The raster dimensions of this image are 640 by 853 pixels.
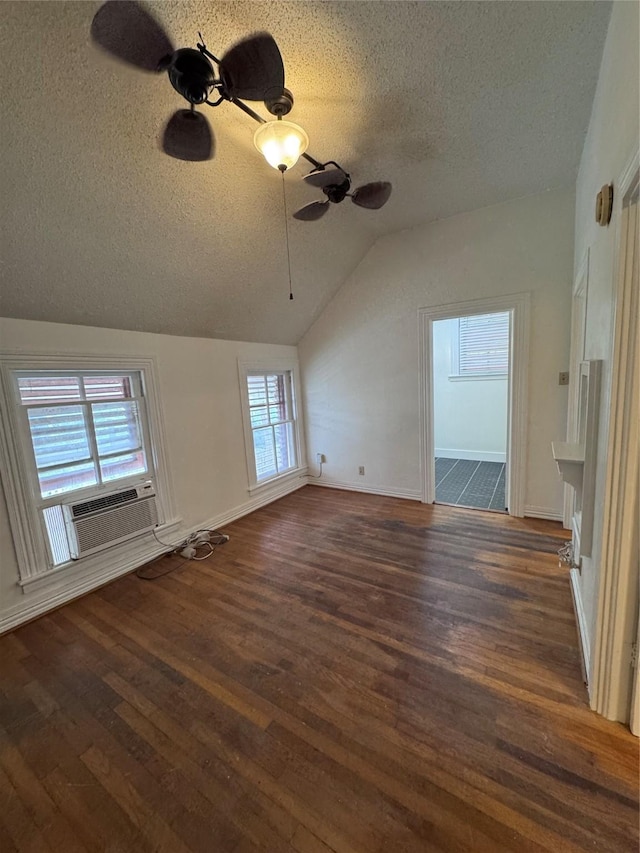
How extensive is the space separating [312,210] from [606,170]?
4.95 ft

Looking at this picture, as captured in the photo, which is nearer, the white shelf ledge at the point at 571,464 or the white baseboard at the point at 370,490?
the white shelf ledge at the point at 571,464

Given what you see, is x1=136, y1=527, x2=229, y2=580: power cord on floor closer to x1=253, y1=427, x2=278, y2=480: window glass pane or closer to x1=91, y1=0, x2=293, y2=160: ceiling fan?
x1=253, y1=427, x2=278, y2=480: window glass pane

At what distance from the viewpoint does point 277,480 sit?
4.38 metres

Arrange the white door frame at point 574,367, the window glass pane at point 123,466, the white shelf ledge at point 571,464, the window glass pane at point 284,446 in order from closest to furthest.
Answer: the white shelf ledge at point 571,464
the white door frame at point 574,367
the window glass pane at point 123,466
the window glass pane at point 284,446

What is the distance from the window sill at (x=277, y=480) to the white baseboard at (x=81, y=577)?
72 centimetres

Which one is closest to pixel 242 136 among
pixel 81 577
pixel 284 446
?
pixel 81 577

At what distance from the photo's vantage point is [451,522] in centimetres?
331

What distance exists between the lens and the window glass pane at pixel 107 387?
8.74ft

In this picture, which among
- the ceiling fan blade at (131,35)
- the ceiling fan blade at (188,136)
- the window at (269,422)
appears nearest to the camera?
the ceiling fan blade at (131,35)

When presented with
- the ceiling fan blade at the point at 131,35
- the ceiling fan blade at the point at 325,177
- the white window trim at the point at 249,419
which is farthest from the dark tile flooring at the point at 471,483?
the ceiling fan blade at the point at 131,35

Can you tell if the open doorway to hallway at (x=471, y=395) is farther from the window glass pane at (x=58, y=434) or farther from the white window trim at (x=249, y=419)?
the window glass pane at (x=58, y=434)

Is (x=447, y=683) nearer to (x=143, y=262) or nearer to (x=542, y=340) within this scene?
(x=542, y=340)

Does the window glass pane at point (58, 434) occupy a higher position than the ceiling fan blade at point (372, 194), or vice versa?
the ceiling fan blade at point (372, 194)

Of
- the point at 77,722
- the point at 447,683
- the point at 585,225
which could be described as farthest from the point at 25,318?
the point at 585,225
